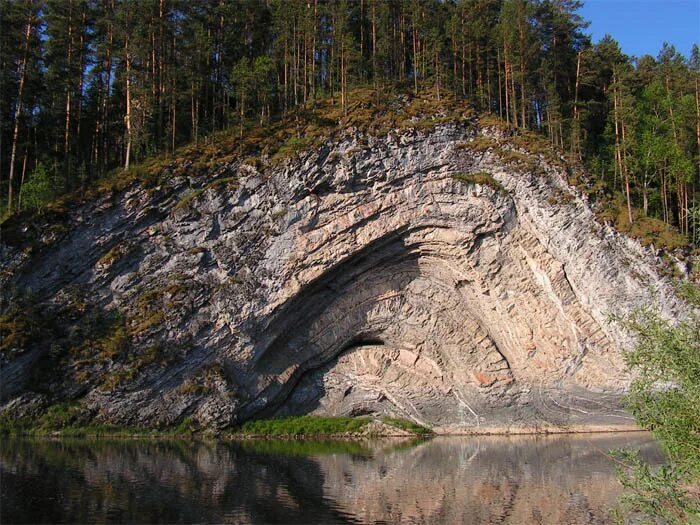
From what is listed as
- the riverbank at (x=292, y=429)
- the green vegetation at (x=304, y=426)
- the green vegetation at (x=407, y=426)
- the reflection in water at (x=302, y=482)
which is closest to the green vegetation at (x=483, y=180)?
the riverbank at (x=292, y=429)

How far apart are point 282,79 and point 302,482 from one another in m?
33.5

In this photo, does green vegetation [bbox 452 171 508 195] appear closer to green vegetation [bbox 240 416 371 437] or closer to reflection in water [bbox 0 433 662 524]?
reflection in water [bbox 0 433 662 524]

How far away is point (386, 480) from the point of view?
759 inches

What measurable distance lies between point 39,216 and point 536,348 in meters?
26.5

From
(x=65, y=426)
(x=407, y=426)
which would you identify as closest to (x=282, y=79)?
(x=407, y=426)

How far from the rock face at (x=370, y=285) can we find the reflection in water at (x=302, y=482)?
13.4 feet

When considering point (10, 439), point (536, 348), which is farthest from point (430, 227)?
point (10, 439)

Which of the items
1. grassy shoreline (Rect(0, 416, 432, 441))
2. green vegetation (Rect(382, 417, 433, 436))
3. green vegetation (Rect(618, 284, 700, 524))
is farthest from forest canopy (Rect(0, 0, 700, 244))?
green vegetation (Rect(618, 284, 700, 524))

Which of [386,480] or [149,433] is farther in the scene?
[149,433]

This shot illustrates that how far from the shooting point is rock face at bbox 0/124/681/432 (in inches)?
1165

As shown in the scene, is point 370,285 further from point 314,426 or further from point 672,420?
point 672,420

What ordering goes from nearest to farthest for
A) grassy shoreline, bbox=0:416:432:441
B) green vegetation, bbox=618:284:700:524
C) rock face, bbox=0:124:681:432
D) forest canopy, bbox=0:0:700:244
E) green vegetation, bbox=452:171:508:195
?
green vegetation, bbox=618:284:700:524 → grassy shoreline, bbox=0:416:432:441 → rock face, bbox=0:124:681:432 → green vegetation, bbox=452:171:508:195 → forest canopy, bbox=0:0:700:244

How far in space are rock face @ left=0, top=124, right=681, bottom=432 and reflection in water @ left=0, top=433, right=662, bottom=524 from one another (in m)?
4.09

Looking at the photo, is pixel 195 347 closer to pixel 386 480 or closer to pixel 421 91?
pixel 386 480
